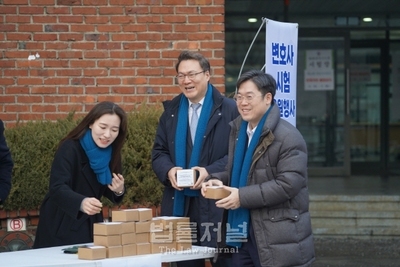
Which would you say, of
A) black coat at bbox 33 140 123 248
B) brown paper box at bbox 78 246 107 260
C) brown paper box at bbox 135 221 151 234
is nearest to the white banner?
black coat at bbox 33 140 123 248

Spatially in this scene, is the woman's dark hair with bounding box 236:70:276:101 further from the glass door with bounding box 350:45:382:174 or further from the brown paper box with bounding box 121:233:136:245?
the glass door with bounding box 350:45:382:174

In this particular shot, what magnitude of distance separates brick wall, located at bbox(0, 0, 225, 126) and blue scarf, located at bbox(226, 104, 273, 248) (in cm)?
322

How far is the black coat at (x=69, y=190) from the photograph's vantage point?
17.1 ft

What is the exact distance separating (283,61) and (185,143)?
5.02ft

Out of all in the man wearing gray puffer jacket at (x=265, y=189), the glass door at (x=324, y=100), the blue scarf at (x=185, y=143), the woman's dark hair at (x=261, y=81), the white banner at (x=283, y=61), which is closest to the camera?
the man wearing gray puffer jacket at (x=265, y=189)

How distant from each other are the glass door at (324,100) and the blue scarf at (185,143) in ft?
24.7

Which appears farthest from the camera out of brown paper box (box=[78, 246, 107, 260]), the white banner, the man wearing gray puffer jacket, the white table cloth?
the white banner

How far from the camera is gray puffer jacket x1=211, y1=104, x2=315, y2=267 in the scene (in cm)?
470

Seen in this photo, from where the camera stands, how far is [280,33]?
266 inches

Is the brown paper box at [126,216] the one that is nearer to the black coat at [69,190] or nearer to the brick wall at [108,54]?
the black coat at [69,190]

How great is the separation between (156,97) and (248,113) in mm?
3404

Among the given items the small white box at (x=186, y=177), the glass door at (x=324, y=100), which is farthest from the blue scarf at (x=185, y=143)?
the glass door at (x=324, y=100)

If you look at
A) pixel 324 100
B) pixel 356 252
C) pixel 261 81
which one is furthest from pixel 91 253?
pixel 324 100

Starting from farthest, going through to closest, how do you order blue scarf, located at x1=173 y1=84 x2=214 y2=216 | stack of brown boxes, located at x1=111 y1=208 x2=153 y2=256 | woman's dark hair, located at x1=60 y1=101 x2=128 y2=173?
1. blue scarf, located at x1=173 y1=84 x2=214 y2=216
2. woman's dark hair, located at x1=60 y1=101 x2=128 y2=173
3. stack of brown boxes, located at x1=111 y1=208 x2=153 y2=256
